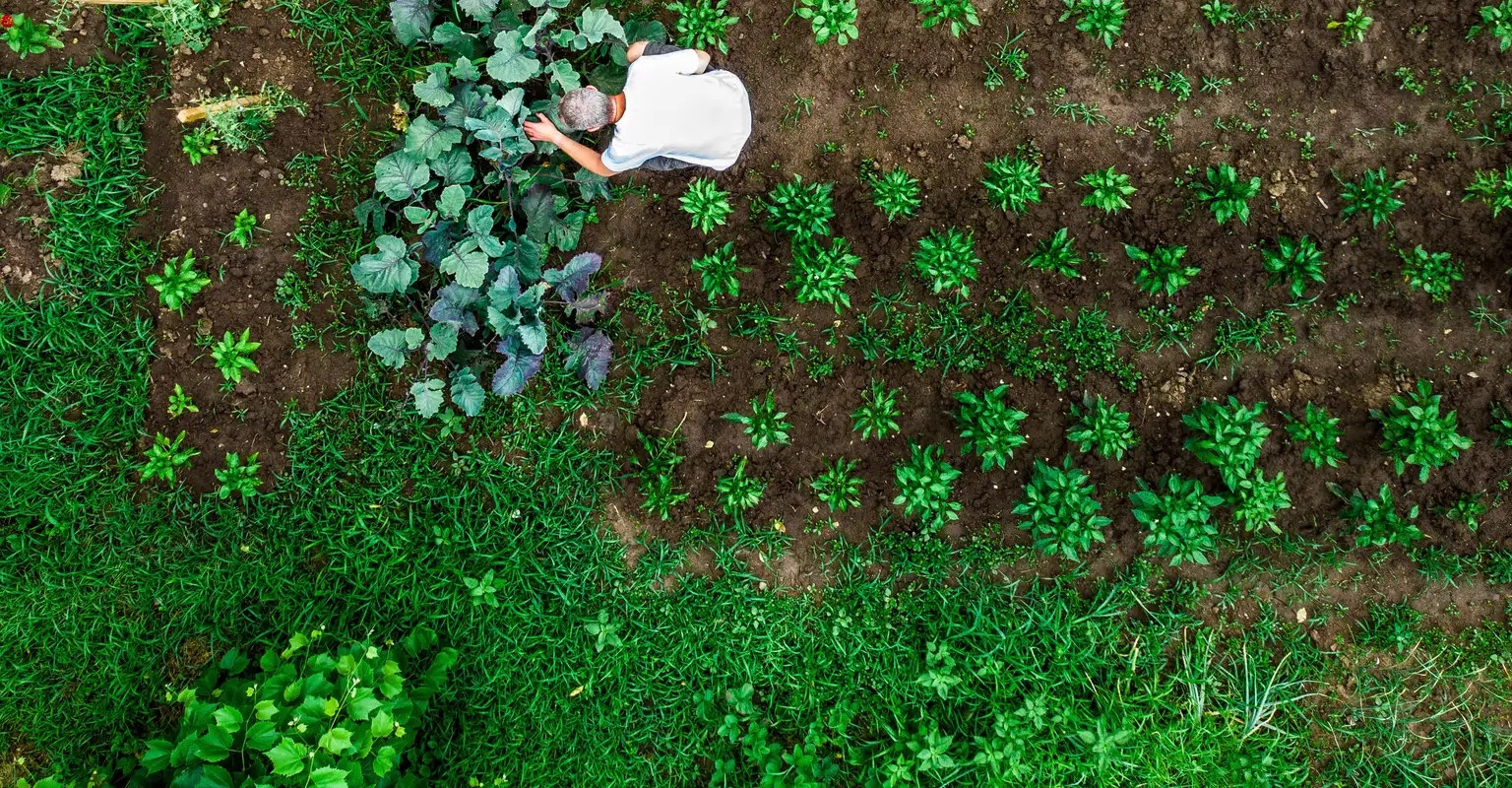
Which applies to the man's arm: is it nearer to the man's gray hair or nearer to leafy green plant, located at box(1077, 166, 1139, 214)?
the man's gray hair

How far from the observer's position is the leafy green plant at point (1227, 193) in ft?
11.8

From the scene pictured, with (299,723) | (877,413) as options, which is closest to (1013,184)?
(877,413)

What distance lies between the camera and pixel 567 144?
3.31 m

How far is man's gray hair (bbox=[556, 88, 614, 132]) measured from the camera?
10.0 feet

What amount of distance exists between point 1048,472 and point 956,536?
0.52 m

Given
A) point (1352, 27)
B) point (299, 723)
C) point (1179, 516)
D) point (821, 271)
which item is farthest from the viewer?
point (1352, 27)

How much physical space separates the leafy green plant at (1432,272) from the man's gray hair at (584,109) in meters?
3.80

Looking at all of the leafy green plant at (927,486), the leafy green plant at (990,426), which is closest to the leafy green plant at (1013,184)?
the leafy green plant at (990,426)

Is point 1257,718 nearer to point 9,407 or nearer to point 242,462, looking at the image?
point 242,462

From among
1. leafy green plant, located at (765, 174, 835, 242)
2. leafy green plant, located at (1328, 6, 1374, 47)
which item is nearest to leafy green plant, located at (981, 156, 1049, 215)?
leafy green plant, located at (765, 174, 835, 242)

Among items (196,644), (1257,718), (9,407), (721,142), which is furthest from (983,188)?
(9,407)

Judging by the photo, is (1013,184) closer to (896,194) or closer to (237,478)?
(896,194)

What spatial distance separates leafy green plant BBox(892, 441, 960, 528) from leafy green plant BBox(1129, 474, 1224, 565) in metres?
0.86

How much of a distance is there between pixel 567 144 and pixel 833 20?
1.39 meters
